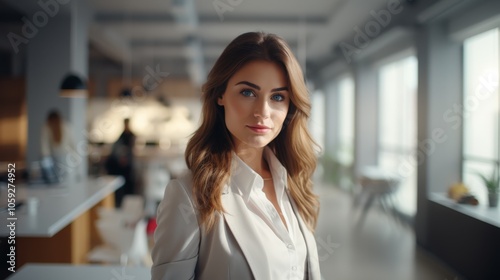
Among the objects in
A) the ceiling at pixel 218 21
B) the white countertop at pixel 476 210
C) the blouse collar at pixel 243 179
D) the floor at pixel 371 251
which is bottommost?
the floor at pixel 371 251

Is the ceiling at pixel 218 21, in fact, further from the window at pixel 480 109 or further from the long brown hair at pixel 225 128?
the long brown hair at pixel 225 128

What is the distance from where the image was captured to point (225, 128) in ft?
3.51

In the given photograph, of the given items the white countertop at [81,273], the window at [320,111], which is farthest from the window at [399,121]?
the white countertop at [81,273]

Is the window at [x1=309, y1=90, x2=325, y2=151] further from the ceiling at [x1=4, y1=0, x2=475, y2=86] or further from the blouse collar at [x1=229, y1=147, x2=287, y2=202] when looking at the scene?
the blouse collar at [x1=229, y1=147, x2=287, y2=202]

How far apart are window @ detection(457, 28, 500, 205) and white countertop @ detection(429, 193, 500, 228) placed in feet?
0.77

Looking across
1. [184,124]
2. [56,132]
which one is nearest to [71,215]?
[56,132]

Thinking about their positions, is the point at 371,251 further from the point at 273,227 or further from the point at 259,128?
the point at 259,128

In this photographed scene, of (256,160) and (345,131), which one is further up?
(345,131)

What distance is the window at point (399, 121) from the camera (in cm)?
530

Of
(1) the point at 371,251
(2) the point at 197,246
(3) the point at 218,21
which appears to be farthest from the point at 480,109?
(3) the point at 218,21

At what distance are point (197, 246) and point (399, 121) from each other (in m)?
5.51

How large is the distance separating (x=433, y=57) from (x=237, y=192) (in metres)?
3.88

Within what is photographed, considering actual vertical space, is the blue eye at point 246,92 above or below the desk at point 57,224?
above

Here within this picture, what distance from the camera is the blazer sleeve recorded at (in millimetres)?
898
